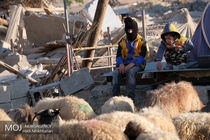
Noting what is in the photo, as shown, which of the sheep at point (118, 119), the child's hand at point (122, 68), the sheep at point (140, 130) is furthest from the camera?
the child's hand at point (122, 68)

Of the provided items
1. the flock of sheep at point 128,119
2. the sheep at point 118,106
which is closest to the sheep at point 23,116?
the flock of sheep at point 128,119

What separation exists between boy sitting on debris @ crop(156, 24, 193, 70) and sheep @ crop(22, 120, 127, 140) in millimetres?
3284

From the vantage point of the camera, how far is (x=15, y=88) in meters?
6.99

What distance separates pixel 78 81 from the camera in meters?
6.76

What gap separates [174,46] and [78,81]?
2157 mm

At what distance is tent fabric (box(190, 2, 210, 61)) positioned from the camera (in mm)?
6402

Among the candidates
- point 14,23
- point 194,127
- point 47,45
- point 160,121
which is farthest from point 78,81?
point 14,23

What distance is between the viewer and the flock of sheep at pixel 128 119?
305 centimetres

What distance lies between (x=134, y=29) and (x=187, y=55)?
121 centimetres

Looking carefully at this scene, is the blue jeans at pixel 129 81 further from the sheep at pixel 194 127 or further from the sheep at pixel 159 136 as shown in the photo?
the sheep at pixel 159 136

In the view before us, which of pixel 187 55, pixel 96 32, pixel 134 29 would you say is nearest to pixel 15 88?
pixel 96 32

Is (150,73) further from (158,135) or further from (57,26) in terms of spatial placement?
(57,26)

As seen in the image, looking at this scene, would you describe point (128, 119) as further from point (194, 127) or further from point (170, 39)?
point (170, 39)

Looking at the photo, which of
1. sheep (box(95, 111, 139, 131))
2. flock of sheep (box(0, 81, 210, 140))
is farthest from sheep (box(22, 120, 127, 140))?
sheep (box(95, 111, 139, 131))
